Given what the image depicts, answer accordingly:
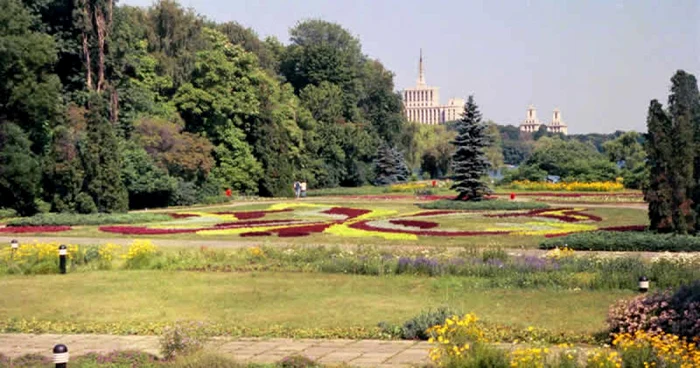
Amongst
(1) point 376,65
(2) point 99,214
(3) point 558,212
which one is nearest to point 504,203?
(3) point 558,212

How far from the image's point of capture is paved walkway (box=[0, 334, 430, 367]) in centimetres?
1060

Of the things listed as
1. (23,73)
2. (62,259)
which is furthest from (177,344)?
(23,73)

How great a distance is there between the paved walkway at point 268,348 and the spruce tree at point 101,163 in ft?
84.6

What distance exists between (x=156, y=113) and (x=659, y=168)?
33.2m

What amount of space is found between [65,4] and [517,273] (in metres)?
35.1

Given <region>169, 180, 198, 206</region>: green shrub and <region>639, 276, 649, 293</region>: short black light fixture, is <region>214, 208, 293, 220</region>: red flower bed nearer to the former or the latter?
<region>169, 180, 198, 206</region>: green shrub

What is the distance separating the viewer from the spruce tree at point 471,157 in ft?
136

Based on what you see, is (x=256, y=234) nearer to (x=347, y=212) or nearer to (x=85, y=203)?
(x=347, y=212)

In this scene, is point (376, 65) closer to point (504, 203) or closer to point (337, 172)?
point (337, 172)

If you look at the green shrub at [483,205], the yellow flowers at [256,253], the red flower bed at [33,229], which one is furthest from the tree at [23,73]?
the yellow flowers at [256,253]

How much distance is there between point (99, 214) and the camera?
35.3m

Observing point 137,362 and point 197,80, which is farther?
point 197,80

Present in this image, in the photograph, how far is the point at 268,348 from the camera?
11406mm

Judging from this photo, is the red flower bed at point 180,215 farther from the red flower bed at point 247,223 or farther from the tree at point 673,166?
the tree at point 673,166
